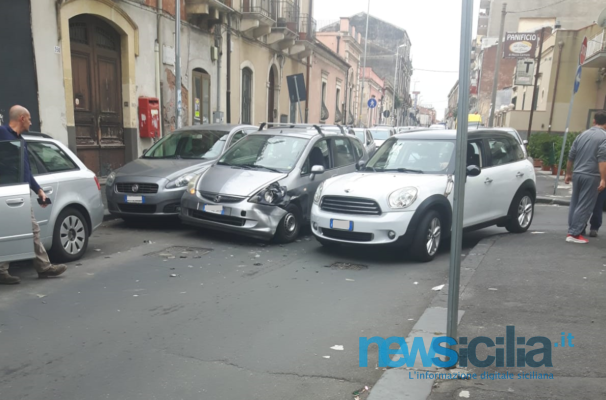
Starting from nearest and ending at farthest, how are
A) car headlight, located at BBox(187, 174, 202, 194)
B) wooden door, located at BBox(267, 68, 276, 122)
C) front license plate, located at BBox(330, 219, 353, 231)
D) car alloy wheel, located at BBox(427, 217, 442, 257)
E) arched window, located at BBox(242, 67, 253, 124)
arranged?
front license plate, located at BBox(330, 219, 353, 231) < car alloy wheel, located at BBox(427, 217, 442, 257) < car headlight, located at BBox(187, 174, 202, 194) < arched window, located at BBox(242, 67, 253, 124) < wooden door, located at BBox(267, 68, 276, 122)

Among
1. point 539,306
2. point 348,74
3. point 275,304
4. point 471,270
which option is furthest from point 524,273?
point 348,74

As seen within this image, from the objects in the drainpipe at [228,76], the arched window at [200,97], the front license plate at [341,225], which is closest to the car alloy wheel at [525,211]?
the front license plate at [341,225]

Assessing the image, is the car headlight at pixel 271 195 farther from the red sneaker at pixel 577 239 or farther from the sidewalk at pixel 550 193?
the sidewalk at pixel 550 193

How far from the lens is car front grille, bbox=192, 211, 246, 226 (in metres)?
7.40

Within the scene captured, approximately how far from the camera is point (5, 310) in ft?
15.4

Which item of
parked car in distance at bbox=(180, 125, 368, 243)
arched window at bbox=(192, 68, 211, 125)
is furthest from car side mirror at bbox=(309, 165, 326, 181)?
arched window at bbox=(192, 68, 211, 125)

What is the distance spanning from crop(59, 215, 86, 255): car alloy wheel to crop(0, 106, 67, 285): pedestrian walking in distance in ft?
2.04

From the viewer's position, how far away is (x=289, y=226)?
7.76 meters

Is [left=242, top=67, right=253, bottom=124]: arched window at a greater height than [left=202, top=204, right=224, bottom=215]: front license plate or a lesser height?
greater

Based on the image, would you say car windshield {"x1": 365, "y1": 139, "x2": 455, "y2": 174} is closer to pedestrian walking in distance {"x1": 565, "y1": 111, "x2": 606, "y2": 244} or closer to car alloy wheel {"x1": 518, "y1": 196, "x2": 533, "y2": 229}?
pedestrian walking in distance {"x1": 565, "y1": 111, "x2": 606, "y2": 244}

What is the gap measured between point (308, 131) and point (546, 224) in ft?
16.5

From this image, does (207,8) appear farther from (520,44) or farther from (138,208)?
(520,44)

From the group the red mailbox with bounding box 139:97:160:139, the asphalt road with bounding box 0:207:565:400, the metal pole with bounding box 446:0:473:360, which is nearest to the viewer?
the metal pole with bounding box 446:0:473:360

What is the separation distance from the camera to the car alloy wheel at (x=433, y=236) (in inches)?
264
